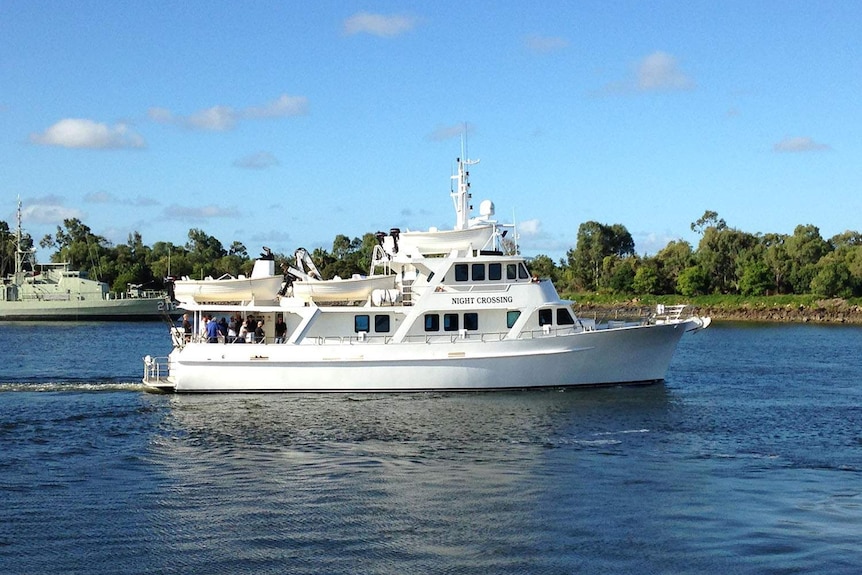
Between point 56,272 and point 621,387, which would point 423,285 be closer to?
point 621,387

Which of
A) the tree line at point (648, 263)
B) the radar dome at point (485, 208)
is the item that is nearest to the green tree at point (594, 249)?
the tree line at point (648, 263)

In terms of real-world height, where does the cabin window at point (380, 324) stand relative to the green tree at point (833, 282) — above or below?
below

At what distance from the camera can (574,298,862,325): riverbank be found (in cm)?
8612

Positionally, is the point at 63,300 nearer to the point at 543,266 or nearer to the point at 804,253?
the point at 543,266

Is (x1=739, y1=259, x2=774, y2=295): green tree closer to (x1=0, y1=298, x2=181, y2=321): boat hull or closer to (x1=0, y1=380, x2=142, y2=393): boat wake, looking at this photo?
(x1=0, y1=298, x2=181, y2=321): boat hull

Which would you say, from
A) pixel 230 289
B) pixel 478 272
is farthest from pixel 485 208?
pixel 230 289

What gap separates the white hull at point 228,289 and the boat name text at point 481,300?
5784 millimetres

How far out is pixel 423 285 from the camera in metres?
30.0

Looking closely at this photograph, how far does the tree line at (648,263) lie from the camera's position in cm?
9926

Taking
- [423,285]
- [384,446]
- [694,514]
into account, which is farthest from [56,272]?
[694,514]

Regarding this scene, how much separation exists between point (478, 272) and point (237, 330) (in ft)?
25.9

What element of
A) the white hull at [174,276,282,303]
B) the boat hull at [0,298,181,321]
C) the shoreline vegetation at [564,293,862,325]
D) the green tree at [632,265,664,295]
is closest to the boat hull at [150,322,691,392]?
the white hull at [174,276,282,303]

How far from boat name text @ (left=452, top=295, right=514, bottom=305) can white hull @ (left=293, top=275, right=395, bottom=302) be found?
254 centimetres

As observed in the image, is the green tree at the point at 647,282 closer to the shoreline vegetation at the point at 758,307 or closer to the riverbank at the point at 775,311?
the shoreline vegetation at the point at 758,307
